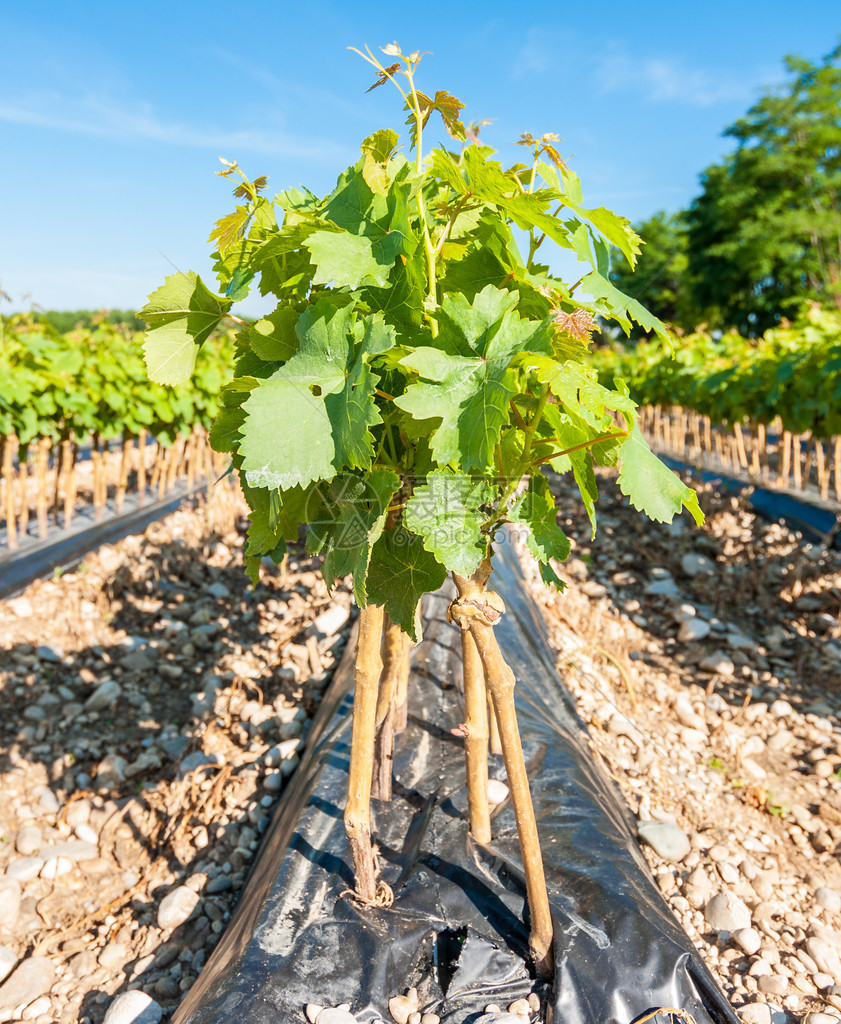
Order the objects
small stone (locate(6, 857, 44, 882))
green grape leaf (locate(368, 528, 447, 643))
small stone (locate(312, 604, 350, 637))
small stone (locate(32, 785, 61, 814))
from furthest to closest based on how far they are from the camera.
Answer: small stone (locate(312, 604, 350, 637))
small stone (locate(32, 785, 61, 814))
small stone (locate(6, 857, 44, 882))
green grape leaf (locate(368, 528, 447, 643))

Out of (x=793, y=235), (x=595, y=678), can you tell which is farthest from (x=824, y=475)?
(x=793, y=235)

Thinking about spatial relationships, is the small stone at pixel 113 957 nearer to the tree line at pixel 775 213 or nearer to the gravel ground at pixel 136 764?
the gravel ground at pixel 136 764

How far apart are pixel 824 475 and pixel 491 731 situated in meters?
7.12

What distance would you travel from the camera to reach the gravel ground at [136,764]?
225 cm

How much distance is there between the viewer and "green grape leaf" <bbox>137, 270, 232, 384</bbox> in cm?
138

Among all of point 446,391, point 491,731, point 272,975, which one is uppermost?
point 446,391

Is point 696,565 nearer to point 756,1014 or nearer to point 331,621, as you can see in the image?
point 331,621

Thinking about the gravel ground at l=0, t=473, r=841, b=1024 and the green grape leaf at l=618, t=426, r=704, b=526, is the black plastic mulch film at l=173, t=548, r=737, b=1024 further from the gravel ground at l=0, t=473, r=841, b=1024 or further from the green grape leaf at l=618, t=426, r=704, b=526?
the green grape leaf at l=618, t=426, r=704, b=526

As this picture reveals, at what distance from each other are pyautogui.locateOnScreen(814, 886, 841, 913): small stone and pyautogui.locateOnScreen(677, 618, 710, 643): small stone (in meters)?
2.37

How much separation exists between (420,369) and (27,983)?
2230 millimetres

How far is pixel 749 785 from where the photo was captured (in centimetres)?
322

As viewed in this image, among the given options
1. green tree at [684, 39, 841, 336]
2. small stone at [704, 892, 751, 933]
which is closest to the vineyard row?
small stone at [704, 892, 751, 933]

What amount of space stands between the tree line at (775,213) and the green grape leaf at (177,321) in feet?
114

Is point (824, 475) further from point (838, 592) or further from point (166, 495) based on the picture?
point (166, 495)
